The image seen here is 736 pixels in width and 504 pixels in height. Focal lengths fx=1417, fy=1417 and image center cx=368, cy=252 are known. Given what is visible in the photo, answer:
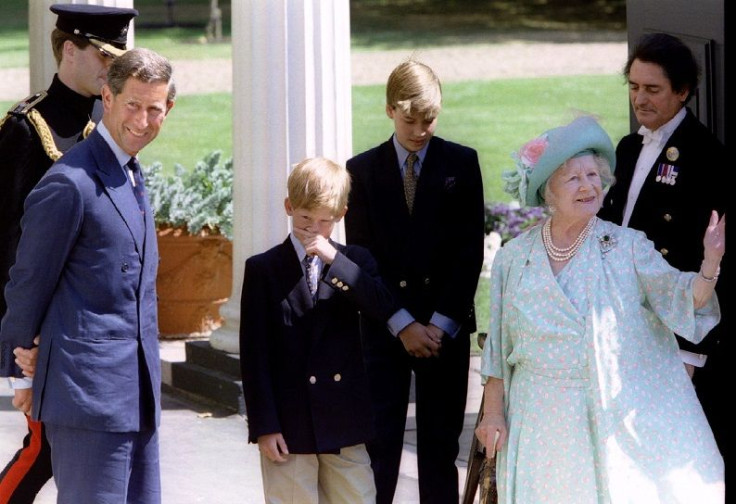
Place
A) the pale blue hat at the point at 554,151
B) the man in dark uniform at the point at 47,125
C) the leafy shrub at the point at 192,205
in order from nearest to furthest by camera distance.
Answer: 1. the pale blue hat at the point at 554,151
2. the man in dark uniform at the point at 47,125
3. the leafy shrub at the point at 192,205

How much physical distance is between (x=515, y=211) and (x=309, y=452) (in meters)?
7.06

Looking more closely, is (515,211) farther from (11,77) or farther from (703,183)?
(11,77)

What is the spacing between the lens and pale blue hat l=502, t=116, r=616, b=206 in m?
4.13

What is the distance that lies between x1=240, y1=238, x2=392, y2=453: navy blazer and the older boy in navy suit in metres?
0.66

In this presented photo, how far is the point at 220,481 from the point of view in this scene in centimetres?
623

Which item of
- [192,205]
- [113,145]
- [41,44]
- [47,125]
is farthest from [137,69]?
[192,205]

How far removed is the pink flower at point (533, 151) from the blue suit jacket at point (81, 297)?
46.2 inches

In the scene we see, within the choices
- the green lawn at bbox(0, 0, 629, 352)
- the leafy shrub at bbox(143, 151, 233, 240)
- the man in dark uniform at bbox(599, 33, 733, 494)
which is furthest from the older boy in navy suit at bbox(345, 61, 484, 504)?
the green lawn at bbox(0, 0, 629, 352)

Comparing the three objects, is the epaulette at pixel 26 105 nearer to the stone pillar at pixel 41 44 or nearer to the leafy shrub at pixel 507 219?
the stone pillar at pixel 41 44

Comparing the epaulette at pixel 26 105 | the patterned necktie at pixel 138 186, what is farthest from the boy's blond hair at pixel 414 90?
the epaulette at pixel 26 105

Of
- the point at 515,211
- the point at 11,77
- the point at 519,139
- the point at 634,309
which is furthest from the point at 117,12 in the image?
the point at 11,77

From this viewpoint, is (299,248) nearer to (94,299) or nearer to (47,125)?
(94,299)

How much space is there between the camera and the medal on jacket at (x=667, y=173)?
4.78 m

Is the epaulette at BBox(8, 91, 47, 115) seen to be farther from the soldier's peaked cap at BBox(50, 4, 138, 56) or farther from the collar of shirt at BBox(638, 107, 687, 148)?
the collar of shirt at BBox(638, 107, 687, 148)
